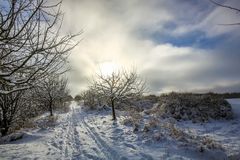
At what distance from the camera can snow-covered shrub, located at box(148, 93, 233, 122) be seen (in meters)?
18.5

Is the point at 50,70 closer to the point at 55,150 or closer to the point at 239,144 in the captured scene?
the point at 55,150

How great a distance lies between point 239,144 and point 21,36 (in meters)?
9.82

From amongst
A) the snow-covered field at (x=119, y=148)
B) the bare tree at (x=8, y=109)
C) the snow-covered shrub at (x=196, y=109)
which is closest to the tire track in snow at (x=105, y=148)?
the snow-covered field at (x=119, y=148)

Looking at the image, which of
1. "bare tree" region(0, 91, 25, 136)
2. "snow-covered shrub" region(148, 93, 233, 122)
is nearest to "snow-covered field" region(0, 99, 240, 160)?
"bare tree" region(0, 91, 25, 136)

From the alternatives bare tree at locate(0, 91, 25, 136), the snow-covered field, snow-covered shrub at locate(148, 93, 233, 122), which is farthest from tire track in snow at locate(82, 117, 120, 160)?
snow-covered shrub at locate(148, 93, 233, 122)

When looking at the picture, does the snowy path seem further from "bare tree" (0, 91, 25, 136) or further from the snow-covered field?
"bare tree" (0, 91, 25, 136)

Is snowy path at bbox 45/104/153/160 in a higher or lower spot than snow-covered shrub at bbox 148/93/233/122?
lower

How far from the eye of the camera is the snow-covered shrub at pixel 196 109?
1845cm

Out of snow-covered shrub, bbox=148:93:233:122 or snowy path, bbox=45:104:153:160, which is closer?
snowy path, bbox=45:104:153:160

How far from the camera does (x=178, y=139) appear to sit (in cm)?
996

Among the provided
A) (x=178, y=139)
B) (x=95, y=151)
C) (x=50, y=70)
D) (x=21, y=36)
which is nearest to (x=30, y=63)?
(x=50, y=70)

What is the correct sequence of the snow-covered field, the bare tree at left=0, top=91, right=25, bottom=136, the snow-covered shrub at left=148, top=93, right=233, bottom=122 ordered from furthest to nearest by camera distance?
the snow-covered shrub at left=148, top=93, right=233, bottom=122 → the bare tree at left=0, top=91, right=25, bottom=136 → the snow-covered field

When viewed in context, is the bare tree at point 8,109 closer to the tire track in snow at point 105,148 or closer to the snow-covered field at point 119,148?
the snow-covered field at point 119,148

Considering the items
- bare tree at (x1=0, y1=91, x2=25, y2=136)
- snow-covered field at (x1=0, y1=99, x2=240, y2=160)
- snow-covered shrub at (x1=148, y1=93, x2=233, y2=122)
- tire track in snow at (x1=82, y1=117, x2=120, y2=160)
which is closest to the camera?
tire track in snow at (x1=82, y1=117, x2=120, y2=160)
